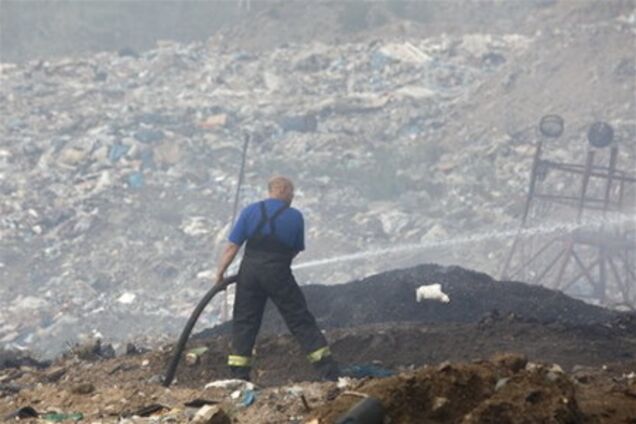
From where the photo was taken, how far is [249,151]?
18.4m

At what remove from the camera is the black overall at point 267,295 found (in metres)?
6.18

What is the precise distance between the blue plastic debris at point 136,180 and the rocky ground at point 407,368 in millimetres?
8125

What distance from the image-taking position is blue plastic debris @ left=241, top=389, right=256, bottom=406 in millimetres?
4898

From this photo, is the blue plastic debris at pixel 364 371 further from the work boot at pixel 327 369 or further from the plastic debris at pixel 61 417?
the plastic debris at pixel 61 417

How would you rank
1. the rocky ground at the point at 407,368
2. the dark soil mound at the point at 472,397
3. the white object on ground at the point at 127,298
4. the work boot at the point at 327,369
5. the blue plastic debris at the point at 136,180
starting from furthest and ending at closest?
the blue plastic debris at the point at 136,180
the white object on ground at the point at 127,298
the work boot at the point at 327,369
the rocky ground at the point at 407,368
the dark soil mound at the point at 472,397

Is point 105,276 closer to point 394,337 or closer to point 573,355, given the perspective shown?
point 394,337

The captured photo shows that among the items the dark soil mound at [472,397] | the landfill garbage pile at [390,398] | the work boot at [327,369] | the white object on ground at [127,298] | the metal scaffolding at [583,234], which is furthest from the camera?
the white object on ground at [127,298]

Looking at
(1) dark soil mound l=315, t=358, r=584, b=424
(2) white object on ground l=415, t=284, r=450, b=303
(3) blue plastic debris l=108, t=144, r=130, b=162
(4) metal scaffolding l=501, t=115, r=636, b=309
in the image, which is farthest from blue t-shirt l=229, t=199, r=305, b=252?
(3) blue plastic debris l=108, t=144, r=130, b=162

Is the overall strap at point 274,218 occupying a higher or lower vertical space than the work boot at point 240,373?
higher

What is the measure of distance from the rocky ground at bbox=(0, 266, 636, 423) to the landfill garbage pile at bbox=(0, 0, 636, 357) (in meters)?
4.44

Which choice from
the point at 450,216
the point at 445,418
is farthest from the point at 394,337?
the point at 450,216

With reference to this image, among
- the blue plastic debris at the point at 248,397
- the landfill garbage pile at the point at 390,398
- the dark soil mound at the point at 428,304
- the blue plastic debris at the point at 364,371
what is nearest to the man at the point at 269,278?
the blue plastic debris at the point at 364,371

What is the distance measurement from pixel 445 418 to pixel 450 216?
511 inches

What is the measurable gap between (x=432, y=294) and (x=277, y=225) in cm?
290
